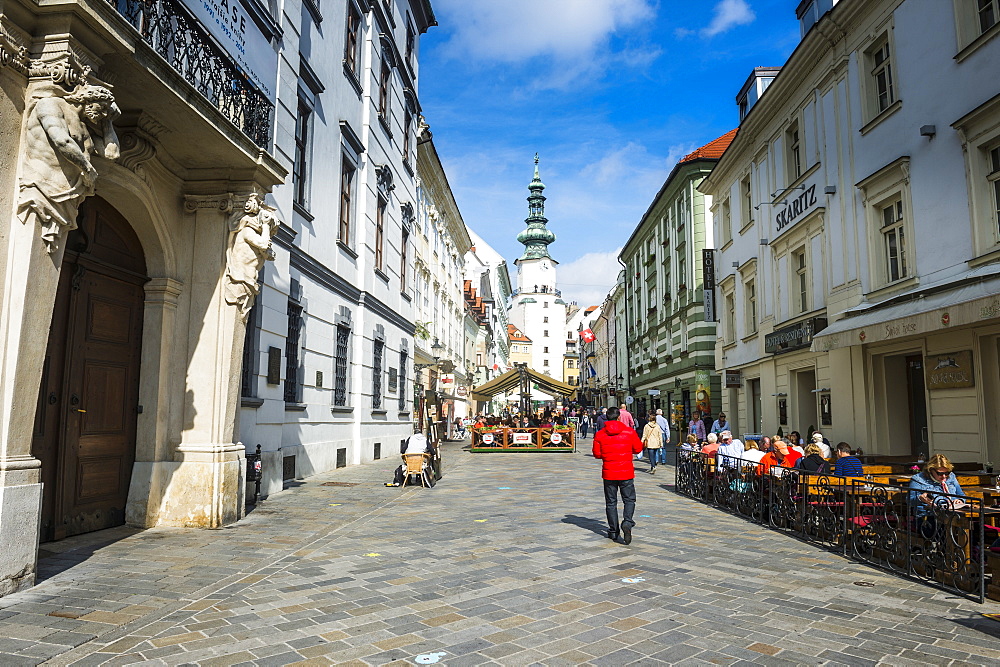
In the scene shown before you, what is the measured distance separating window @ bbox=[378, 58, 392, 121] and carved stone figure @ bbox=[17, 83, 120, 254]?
49.1ft

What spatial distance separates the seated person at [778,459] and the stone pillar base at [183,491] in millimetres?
7646

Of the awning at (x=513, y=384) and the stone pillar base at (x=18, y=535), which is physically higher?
the awning at (x=513, y=384)

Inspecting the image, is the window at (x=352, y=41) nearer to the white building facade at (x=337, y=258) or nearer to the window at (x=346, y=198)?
the white building facade at (x=337, y=258)

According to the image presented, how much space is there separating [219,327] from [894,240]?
1283 cm

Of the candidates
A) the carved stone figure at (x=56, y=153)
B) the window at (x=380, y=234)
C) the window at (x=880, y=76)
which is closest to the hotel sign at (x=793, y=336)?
the window at (x=880, y=76)

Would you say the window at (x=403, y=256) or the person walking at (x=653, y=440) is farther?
the window at (x=403, y=256)

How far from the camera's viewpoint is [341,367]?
17.1m

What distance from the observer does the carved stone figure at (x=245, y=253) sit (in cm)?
895

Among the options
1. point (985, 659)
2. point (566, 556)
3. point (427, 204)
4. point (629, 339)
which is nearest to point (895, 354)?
point (566, 556)

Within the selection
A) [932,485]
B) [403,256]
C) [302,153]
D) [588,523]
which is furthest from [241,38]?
[403,256]

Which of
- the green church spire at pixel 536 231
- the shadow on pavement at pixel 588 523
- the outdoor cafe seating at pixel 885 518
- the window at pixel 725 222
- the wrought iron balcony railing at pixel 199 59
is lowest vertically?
the shadow on pavement at pixel 588 523

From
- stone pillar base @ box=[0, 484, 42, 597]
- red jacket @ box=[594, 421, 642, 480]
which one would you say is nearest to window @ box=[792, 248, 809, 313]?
red jacket @ box=[594, 421, 642, 480]

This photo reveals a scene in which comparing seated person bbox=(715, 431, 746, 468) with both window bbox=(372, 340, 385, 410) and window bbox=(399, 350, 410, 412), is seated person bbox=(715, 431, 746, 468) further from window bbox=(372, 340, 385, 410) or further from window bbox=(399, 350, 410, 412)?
window bbox=(399, 350, 410, 412)

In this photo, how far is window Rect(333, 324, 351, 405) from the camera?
16617mm
